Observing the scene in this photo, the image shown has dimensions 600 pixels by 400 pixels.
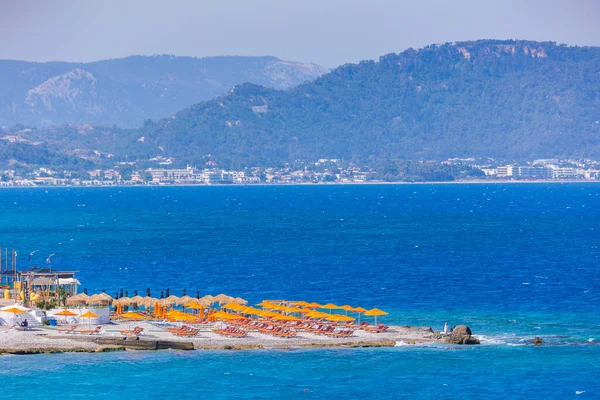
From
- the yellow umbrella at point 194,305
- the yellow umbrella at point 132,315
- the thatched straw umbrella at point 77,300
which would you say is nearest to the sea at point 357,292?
the yellow umbrella at point 132,315

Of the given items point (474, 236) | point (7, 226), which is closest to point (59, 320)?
point (474, 236)

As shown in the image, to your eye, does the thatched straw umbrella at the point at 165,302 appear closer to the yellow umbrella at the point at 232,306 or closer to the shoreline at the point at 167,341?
the yellow umbrella at the point at 232,306

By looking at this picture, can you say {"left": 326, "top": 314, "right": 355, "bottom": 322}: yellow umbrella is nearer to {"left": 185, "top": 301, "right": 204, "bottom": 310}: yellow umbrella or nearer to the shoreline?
the shoreline

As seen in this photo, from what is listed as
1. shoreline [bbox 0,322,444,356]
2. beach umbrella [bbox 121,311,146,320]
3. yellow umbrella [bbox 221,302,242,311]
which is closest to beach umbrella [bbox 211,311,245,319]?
yellow umbrella [bbox 221,302,242,311]

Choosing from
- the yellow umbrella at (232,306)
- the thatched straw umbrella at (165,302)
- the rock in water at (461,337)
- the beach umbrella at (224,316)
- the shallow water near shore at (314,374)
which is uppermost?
the thatched straw umbrella at (165,302)

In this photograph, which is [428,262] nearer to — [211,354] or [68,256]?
[68,256]
